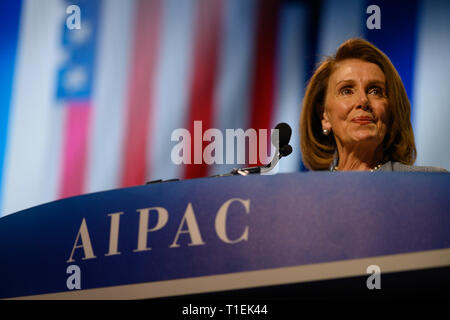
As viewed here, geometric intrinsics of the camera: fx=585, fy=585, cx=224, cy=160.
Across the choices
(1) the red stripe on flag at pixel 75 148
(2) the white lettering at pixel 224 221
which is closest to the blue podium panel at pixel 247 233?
(2) the white lettering at pixel 224 221

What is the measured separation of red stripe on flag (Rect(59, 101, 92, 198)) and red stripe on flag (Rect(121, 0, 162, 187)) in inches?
10.0

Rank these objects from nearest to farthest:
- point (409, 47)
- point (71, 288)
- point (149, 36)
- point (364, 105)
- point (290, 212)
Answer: point (290, 212) → point (71, 288) → point (364, 105) → point (409, 47) → point (149, 36)

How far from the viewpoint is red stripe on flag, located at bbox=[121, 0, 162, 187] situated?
3.07 meters

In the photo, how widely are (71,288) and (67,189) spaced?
233cm

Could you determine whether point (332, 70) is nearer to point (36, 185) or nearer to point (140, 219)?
point (140, 219)

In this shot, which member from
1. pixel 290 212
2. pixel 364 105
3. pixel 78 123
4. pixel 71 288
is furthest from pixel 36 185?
pixel 290 212

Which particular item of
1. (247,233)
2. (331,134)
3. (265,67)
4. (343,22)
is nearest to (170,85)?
(265,67)

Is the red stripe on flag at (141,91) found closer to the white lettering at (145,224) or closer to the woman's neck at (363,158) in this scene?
the woman's neck at (363,158)

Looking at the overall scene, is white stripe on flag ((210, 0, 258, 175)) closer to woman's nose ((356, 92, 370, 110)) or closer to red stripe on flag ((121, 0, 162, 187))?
red stripe on flag ((121, 0, 162, 187))

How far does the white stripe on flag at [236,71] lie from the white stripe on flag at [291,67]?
0.16m

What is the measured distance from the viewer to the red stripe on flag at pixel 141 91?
3.07 metres

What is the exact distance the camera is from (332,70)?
1.88 m

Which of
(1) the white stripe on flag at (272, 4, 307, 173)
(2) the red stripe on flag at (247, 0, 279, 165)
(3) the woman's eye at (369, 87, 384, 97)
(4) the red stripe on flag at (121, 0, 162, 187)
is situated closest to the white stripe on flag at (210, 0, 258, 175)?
(2) the red stripe on flag at (247, 0, 279, 165)

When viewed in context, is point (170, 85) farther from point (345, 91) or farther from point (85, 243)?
point (85, 243)
